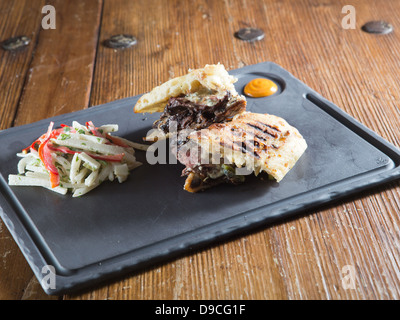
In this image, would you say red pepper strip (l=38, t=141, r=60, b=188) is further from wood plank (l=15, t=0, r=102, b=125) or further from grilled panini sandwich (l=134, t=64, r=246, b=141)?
wood plank (l=15, t=0, r=102, b=125)

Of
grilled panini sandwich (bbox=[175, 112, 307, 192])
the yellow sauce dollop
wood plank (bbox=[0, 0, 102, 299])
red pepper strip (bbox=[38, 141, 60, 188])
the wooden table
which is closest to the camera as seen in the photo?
the wooden table

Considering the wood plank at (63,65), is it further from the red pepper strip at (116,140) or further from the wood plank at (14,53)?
the red pepper strip at (116,140)

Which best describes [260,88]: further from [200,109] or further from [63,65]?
[63,65]

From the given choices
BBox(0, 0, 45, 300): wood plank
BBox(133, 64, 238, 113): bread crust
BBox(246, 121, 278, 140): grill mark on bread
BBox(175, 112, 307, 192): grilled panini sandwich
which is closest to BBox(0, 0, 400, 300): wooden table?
BBox(0, 0, 45, 300): wood plank

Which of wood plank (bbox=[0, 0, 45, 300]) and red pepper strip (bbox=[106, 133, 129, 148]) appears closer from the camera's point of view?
wood plank (bbox=[0, 0, 45, 300])

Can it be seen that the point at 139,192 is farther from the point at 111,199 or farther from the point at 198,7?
Answer: the point at 198,7

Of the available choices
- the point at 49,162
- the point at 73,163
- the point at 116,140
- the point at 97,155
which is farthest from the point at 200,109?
the point at 49,162
